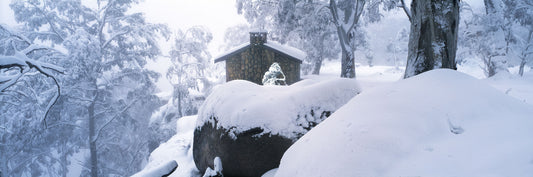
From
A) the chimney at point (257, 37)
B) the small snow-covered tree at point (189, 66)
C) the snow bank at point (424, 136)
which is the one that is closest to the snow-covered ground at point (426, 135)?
the snow bank at point (424, 136)

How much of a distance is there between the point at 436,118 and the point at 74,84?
2020 cm

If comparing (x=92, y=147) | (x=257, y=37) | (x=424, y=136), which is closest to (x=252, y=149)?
(x=424, y=136)

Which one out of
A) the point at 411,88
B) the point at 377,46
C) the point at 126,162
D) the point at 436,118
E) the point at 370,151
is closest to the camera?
the point at 370,151

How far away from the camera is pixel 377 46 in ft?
195

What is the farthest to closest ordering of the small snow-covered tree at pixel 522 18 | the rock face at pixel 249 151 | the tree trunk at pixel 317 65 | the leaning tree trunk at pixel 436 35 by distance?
the tree trunk at pixel 317 65, the small snow-covered tree at pixel 522 18, the rock face at pixel 249 151, the leaning tree trunk at pixel 436 35

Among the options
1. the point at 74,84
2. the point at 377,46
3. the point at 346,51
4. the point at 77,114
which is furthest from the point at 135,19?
the point at 377,46

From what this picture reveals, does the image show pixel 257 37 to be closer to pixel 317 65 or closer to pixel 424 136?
pixel 317 65

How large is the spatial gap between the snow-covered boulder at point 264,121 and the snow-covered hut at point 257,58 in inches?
356

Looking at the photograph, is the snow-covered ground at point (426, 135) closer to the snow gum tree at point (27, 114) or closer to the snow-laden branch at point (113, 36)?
the snow gum tree at point (27, 114)

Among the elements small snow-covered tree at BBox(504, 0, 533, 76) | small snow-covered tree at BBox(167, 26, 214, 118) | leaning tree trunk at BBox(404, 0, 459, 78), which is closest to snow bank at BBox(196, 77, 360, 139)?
leaning tree trunk at BBox(404, 0, 459, 78)

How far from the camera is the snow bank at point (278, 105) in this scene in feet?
15.4

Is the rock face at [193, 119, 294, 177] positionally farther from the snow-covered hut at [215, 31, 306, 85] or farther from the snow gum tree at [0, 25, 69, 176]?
the snow gum tree at [0, 25, 69, 176]

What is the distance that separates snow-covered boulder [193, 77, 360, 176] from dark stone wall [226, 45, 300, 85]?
9.05 meters

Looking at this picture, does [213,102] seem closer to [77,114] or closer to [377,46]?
[77,114]
